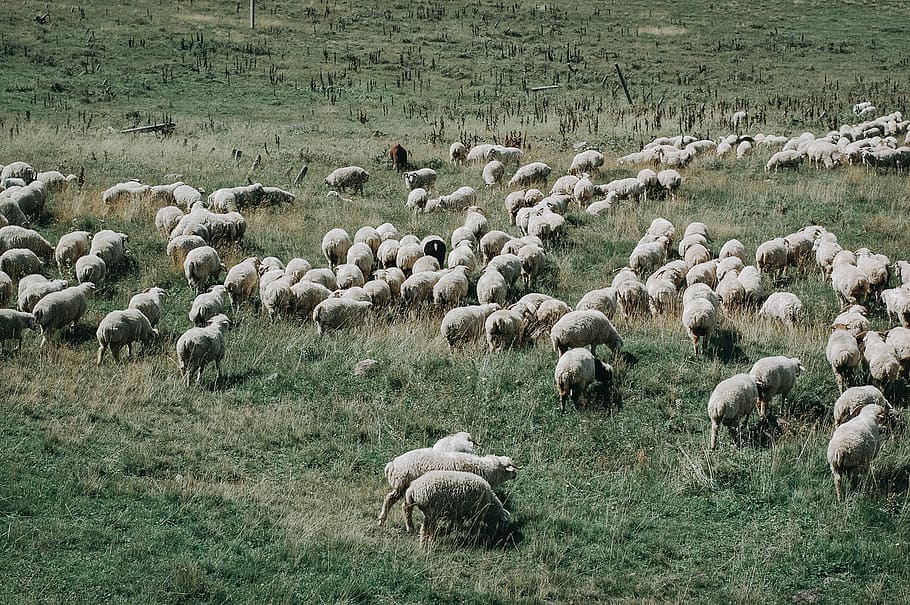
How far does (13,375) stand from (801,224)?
14.4 metres

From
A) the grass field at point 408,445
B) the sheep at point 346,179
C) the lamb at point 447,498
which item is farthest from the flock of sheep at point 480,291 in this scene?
the sheep at point 346,179

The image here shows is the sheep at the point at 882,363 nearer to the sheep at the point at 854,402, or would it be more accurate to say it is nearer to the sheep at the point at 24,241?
the sheep at the point at 854,402

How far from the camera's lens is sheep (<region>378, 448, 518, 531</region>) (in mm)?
7070

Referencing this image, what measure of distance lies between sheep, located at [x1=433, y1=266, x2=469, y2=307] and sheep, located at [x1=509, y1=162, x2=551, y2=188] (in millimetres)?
8030

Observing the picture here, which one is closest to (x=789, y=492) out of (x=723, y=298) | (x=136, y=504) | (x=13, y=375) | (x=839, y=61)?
(x=723, y=298)

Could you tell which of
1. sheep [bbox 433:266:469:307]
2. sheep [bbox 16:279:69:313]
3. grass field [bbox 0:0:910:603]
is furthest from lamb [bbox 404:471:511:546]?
sheep [bbox 16:279:69:313]

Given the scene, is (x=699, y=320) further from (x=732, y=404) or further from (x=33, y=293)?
(x=33, y=293)

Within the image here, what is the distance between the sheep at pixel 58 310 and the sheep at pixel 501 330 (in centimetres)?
531

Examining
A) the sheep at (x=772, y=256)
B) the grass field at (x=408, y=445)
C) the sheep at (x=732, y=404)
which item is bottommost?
the grass field at (x=408, y=445)

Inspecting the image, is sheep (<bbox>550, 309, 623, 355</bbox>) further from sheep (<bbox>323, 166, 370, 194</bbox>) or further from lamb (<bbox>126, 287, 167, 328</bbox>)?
sheep (<bbox>323, 166, 370, 194</bbox>)

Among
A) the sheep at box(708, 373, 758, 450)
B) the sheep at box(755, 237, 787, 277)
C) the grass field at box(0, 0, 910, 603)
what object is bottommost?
the grass field at box(0, 0, 910, 603)

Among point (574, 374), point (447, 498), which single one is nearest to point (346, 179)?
point (574, 374)

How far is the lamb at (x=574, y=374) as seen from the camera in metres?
9.08

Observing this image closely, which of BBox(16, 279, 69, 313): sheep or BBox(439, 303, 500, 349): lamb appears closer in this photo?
BBox(439, 303, 500, 349): lamb
